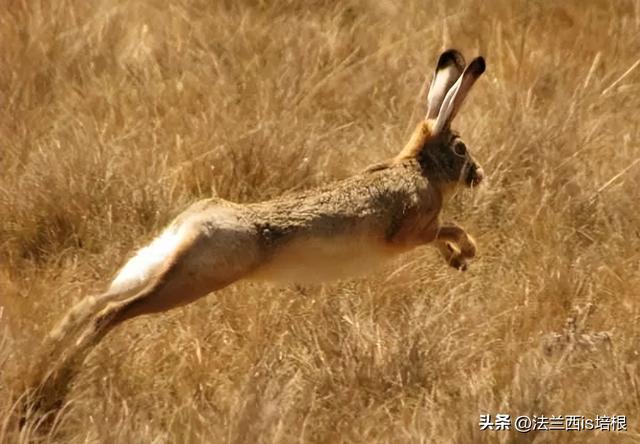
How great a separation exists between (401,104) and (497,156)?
34.6 inches

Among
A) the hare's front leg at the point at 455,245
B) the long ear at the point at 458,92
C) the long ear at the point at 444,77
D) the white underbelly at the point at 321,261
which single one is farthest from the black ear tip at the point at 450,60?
the white underbelly at the point at 321,261

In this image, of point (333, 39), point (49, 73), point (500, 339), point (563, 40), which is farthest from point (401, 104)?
point (500, 339)

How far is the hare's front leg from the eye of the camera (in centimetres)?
520

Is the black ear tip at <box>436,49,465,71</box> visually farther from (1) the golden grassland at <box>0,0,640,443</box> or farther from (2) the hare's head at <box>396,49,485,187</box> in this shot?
(1) the golden grassland at <box>0,0,640,443</box>

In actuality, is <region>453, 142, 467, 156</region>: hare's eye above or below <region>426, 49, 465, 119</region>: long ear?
below

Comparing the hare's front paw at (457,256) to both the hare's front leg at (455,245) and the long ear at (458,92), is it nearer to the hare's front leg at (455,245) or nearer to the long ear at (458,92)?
the hare's front leg at (455,245)

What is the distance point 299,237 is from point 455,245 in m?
0.95

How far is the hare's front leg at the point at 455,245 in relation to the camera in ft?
17.1

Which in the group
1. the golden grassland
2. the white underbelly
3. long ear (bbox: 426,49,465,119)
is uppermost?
long ear (bbox: 426,49,465,119)

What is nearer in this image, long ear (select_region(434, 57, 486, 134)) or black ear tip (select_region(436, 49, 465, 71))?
long ear (select_region(434, 57, 486, 134))

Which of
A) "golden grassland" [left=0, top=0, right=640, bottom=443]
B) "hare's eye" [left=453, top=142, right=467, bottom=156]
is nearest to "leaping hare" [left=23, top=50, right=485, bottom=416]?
"hare's eye" [left=453, top=142, right=467, bottom=156]

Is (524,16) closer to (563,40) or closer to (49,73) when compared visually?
(563,40)

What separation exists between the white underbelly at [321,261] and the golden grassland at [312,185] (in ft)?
0.64

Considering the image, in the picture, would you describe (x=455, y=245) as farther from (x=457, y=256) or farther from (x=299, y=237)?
(x=299, y=237)
